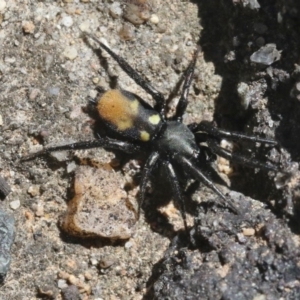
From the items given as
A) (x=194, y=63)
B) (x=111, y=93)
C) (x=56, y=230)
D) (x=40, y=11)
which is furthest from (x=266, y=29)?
(x=56, y=230)

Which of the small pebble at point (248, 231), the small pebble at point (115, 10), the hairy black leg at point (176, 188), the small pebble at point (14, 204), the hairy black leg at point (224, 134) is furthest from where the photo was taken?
the small pebble at point (115, 10)

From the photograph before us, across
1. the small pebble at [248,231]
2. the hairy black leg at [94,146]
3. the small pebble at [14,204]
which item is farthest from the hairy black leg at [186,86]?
the small pebble at [14,204]

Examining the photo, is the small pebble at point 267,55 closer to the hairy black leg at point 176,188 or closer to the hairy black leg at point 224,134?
the hairy black leg at point 224,134

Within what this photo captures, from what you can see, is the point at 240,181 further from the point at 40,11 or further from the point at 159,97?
the point at 40,11

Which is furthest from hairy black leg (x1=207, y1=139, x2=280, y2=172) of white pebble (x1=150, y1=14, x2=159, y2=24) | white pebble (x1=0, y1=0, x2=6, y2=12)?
white pebble (x1=0, y1=0, x2=6, y2=12)

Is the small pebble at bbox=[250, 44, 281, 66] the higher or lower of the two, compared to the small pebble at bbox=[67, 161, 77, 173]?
higher

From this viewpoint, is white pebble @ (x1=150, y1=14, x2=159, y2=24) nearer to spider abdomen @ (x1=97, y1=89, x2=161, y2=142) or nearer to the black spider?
the black spider

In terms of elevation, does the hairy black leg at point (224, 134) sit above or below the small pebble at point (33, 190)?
above
